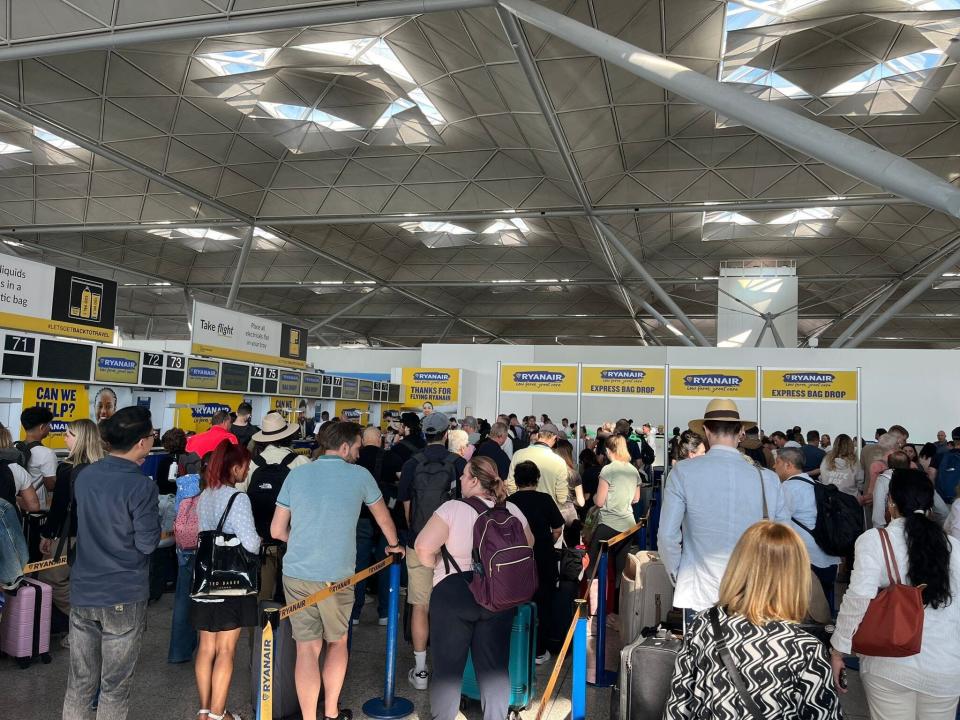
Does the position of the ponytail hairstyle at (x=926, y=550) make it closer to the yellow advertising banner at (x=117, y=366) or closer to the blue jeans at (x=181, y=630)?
the blue jeans at (x=181, y=630)

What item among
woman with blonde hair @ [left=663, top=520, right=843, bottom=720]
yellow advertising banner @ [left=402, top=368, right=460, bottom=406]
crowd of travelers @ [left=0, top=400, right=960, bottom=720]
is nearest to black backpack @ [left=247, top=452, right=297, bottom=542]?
crowd of travelers @ [left=0, top=400, right=960, bottom=720]

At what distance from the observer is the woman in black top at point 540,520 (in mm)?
4844

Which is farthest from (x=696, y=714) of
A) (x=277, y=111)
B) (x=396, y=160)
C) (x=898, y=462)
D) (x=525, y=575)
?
(x=396, y=160)

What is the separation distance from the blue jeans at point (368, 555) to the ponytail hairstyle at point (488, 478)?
2.09 meters

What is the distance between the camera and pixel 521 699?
4461 mm

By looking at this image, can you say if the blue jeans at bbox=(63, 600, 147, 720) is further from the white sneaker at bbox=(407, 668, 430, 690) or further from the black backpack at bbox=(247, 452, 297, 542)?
the white sneaker at bbox=(407, 668, 430, 690)

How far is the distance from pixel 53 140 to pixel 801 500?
2060 cm

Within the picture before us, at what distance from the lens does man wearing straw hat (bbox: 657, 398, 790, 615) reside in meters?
3.52

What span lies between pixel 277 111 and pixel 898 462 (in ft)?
52.8

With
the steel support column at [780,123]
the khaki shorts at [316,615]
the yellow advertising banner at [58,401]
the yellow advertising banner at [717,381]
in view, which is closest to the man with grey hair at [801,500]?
the steel support column at [780,123]

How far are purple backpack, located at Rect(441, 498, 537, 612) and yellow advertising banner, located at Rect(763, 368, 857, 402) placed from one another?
12356mm

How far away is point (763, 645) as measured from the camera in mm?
2129

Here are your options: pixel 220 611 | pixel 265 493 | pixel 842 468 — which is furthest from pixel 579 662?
pixel 842 468

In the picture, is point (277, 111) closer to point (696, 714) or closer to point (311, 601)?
point (311, 601)
